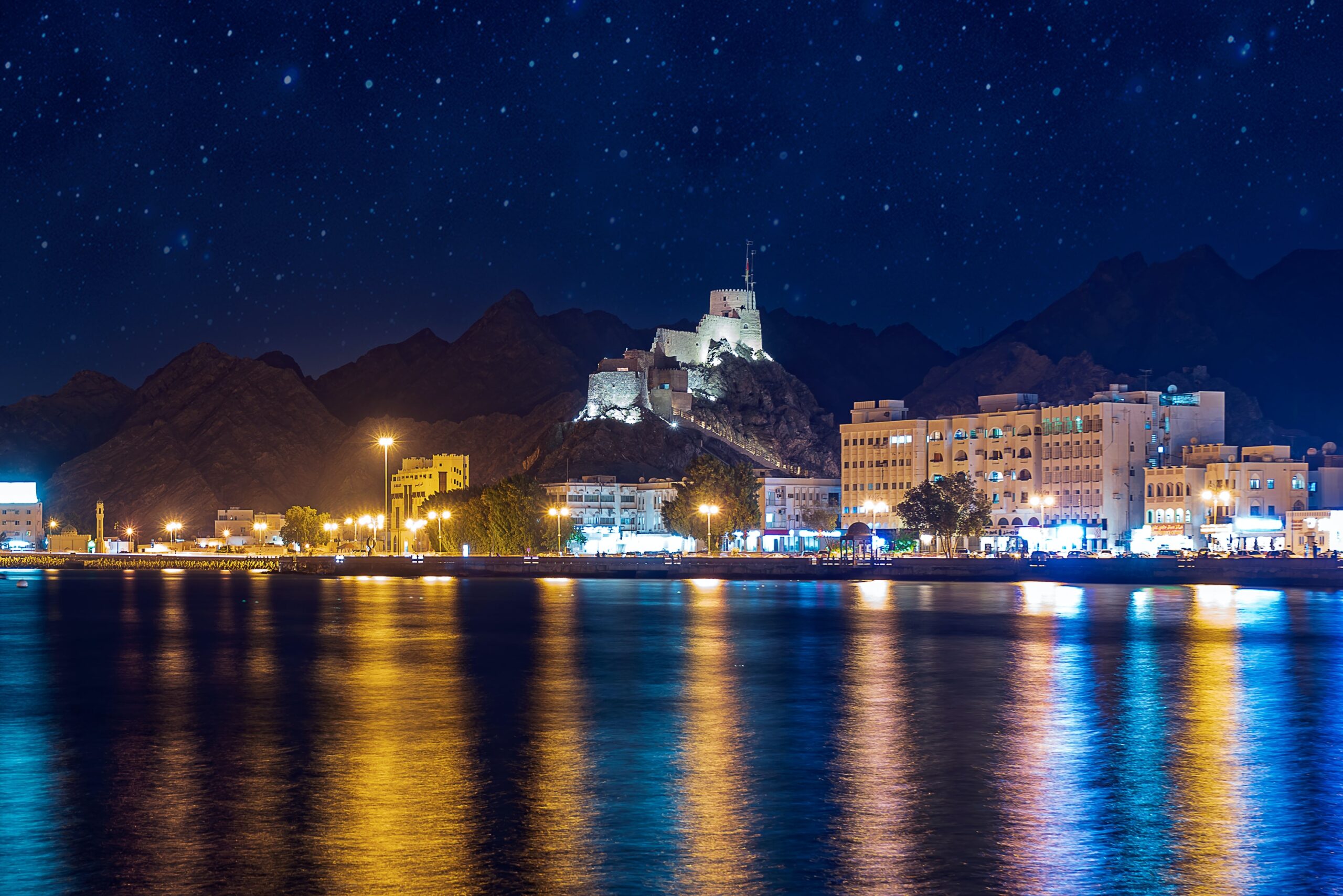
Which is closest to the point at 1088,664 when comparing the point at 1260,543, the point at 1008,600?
the point at 1008,600

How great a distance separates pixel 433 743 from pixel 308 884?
11.6 meters

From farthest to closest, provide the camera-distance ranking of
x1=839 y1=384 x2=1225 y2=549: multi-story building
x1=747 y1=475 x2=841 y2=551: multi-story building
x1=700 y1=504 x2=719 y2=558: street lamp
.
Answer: x1=747 y1=475 x2=841 y2=551: multi-story building
x1=700 y1=504 x2=719 y2=558: street lamp
x1=839 y1=384 x2=1225 y2=549: multi-story building

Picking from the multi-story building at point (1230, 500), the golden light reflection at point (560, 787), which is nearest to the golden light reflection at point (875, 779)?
the golden light reflection at point (560, 787)

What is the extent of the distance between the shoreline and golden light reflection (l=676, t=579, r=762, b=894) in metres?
76.1

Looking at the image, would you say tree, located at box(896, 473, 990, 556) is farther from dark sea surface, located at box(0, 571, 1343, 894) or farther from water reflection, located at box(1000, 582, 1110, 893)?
water reflection, located at box(1000, 582, 1110, 893)

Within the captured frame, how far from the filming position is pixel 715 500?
154 meters

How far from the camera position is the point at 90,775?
24344mm

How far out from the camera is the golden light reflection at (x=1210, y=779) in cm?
1677

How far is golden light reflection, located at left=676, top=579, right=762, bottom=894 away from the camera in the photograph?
53.8 ft

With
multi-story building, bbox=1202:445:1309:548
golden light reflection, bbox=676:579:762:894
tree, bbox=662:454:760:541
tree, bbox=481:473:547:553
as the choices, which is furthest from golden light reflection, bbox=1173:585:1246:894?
tree, bbox=481:473:547:553

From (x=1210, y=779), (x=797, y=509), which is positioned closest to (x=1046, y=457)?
(x=797, y=509)

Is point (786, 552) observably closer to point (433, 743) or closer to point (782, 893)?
point (433, 743)

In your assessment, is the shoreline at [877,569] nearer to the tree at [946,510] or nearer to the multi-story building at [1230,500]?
the tree at [946,510]

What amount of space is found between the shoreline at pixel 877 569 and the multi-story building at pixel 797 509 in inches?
1260
